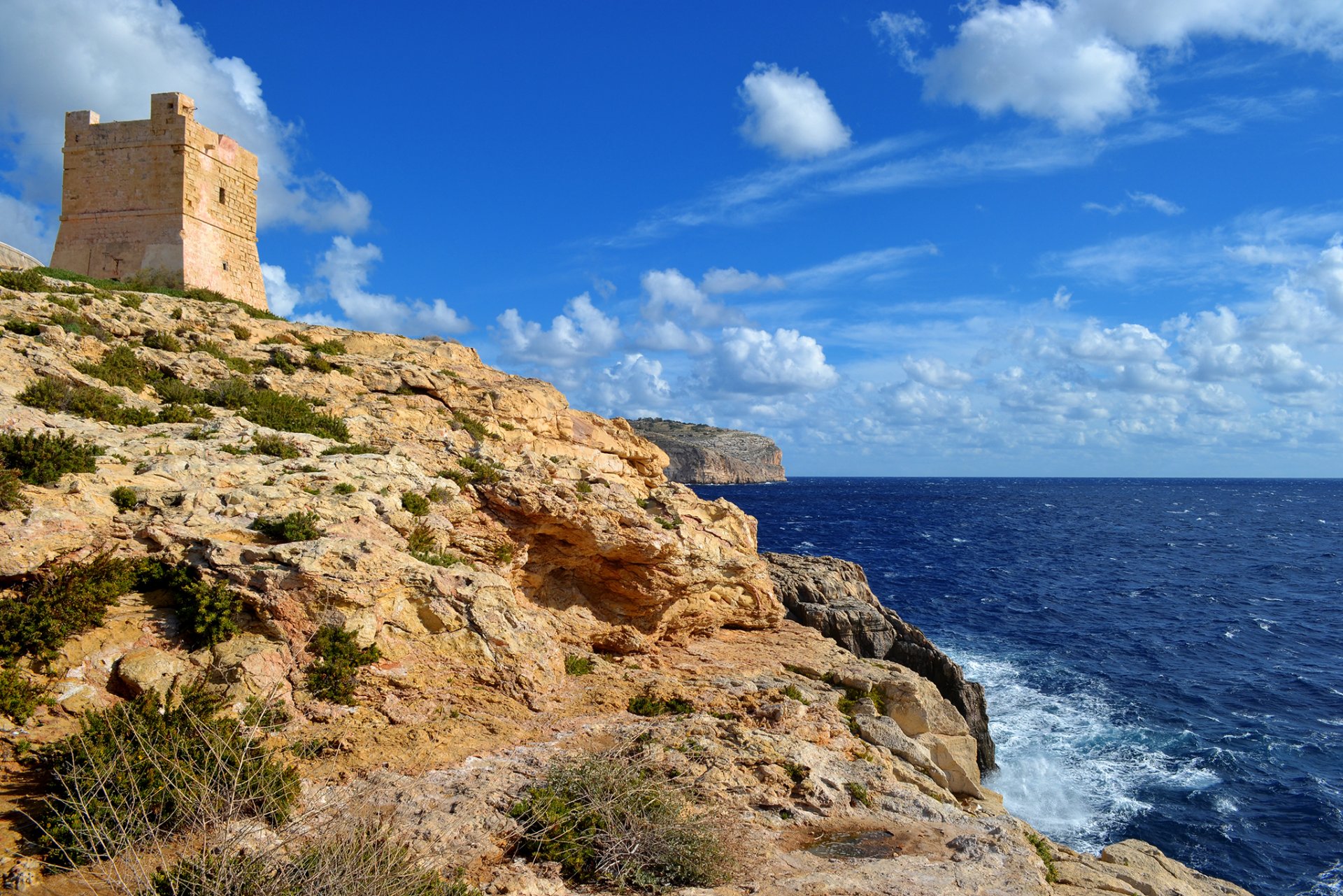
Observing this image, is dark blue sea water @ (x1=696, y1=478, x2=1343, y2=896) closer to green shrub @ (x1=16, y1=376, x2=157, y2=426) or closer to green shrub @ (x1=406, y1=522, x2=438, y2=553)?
green shrub @ (x1=406, y1=522, x2=438, y2=553)

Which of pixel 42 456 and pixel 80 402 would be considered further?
pixel 80 402

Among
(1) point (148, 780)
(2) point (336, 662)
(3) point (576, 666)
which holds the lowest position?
(3) point (576, 666)

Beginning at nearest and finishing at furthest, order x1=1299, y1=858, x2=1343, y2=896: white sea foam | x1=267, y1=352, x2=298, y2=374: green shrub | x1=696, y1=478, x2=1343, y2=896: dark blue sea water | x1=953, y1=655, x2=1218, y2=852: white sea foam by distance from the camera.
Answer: x1=1299, y1=858, x2=1343, y2=896: white sea foam < x1=267, y1=352, x2=298, y2=374: green shrub < x1=696, y1=478, x2=1343, y2=896: dark blue sea water < x1=953, y1=655, x2=1218, y2=852: white sea foam

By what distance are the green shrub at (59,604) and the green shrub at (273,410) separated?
6.16 meters

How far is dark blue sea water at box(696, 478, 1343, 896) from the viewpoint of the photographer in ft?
64.3

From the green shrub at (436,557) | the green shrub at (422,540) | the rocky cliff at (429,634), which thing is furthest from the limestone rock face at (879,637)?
the green shrub at (422,540)

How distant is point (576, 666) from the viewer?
43.3 feet

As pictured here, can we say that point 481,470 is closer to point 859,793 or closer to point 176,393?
point 176,393

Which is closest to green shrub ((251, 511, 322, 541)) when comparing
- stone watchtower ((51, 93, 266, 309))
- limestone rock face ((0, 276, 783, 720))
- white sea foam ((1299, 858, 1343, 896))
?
limestone rock face ((0, 276, 783, 720))

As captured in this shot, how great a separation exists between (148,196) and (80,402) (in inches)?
552

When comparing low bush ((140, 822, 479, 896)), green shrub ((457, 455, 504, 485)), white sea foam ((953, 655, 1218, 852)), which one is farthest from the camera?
white sea foam ((953, 655, 1218, 852))

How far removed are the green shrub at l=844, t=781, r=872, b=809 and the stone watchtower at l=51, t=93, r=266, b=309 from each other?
23.7 meters

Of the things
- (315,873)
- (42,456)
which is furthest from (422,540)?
(315,873)

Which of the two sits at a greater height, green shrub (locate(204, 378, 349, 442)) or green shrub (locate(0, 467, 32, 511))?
green shrub (locate(204, 378, 349, 442))
